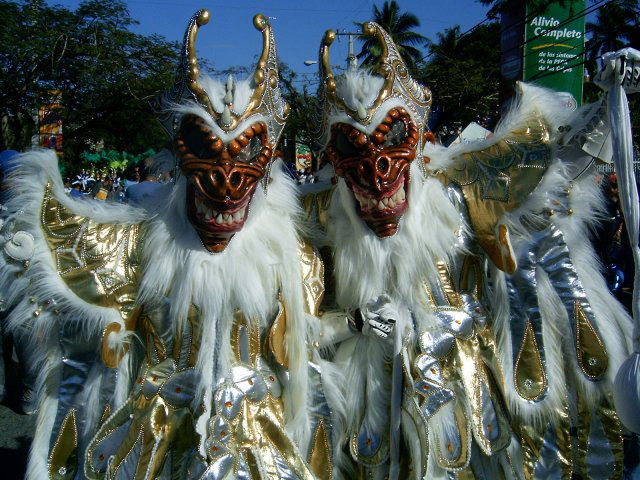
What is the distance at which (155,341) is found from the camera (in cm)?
235

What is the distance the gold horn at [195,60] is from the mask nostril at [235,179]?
9.0 inches

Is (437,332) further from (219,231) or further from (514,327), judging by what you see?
(219,231)

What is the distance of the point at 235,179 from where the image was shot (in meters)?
2.23

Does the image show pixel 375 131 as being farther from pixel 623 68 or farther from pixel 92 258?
pixel 92 258

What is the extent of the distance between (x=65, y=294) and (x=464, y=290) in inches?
65.4

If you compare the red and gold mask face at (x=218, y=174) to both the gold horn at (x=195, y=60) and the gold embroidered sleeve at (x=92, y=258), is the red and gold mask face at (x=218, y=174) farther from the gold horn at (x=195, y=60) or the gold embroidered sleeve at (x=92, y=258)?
the gold embroidered sleeve at (x=92, y=258)

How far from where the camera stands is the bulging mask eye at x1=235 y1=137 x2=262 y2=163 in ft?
7.44

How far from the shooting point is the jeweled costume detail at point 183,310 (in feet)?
7.32

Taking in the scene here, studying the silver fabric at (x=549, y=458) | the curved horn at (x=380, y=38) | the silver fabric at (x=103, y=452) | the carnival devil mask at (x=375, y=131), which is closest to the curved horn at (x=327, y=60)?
the carnival devil mask at (x=375, y=131)

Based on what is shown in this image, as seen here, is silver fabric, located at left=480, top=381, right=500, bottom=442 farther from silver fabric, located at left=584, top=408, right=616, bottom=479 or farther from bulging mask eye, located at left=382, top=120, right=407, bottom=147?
bulging mask eye, located at left=382, top=120, right=407, bottom=147

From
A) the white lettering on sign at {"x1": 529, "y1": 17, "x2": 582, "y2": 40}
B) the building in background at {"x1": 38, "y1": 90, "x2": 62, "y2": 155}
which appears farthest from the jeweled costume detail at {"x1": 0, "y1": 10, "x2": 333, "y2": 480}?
the building in background at {"x1": 38, "y1": 90, "x2": 62, "y2": 155}

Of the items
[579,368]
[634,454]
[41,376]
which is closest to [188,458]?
[41,376]

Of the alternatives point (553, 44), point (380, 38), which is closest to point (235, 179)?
point (380, 38)

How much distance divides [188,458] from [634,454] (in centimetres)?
251
